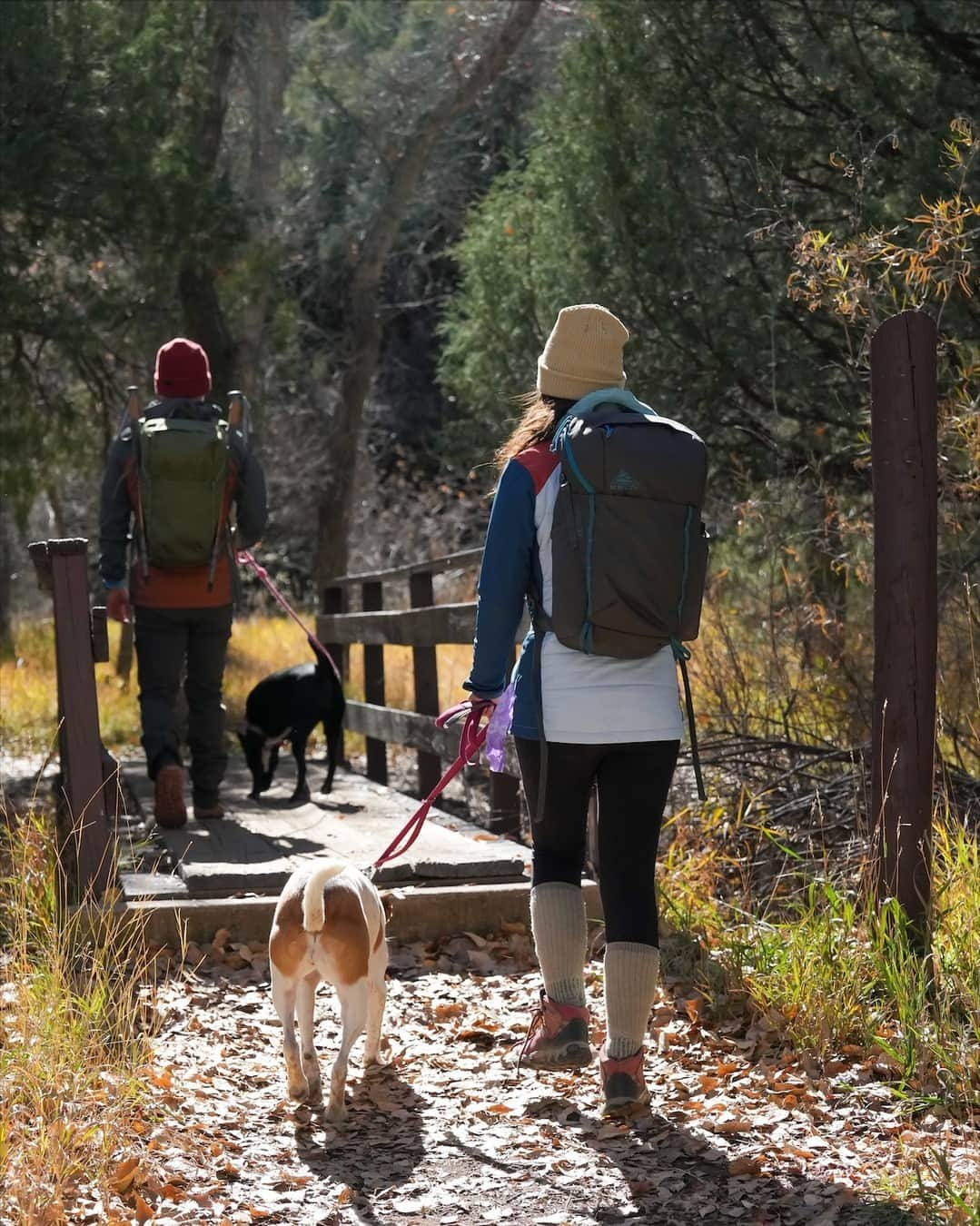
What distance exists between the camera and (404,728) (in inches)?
356

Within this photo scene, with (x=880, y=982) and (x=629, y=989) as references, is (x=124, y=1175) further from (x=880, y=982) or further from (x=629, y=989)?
(x=880, y=982)

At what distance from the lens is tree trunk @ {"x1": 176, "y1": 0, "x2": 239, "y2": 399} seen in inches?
496

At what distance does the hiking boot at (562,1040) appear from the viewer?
4277 millimetres

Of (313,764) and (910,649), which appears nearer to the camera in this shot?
(910,649)

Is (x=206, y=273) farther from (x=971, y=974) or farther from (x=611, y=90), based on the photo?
(x=971, y=974)

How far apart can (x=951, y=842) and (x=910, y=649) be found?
41.6 inches

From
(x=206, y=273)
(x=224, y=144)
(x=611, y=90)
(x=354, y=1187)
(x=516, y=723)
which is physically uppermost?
(x=224, y=144)

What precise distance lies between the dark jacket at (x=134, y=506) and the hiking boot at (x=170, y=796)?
79 centimetres

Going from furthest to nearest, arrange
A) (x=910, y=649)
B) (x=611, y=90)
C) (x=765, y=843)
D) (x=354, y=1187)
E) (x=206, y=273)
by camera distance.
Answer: (x=206, y=273) → (x=611, y=90) → (x=765, y=843) → (x=910, y=649) → (x=354, y=1187)

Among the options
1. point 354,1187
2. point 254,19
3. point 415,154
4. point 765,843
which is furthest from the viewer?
point 415,154

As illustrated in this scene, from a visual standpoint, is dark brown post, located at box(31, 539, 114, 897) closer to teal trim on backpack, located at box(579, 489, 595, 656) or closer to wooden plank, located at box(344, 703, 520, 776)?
wooden plank, located at box(344, 703, 520, 776)

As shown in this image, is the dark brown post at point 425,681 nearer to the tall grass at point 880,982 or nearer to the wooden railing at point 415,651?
the wooden railing at point 415,651

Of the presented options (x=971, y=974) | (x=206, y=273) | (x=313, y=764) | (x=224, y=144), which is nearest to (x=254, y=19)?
(x=224, y=144)

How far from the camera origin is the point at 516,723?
4262mm
